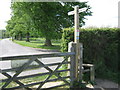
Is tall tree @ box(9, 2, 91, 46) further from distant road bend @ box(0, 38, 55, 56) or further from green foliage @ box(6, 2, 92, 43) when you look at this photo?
distant road bend @ box(0, 38, 55, 56)

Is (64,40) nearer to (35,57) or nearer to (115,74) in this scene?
Result: (35,57)

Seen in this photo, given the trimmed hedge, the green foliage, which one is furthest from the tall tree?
the trimmed hedge

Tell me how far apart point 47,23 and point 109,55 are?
31.9ft

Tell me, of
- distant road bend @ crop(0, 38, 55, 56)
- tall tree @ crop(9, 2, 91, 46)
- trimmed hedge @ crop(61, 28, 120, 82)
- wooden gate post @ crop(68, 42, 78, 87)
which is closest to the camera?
wooden gate post @ crop(68, 42, 78, 87)

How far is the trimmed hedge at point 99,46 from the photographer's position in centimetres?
424

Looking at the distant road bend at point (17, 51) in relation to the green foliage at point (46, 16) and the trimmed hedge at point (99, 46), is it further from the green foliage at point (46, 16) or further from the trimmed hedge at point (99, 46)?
the trimmed hedge at point (99, 46)

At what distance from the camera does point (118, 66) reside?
498cm

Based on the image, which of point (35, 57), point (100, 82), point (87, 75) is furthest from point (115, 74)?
point (35, 57)

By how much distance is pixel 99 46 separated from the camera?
14.8 feet

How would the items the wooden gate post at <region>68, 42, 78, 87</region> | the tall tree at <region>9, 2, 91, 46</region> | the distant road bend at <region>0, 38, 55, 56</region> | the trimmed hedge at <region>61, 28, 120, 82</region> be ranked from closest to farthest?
1. the wooden gate post at <region>68, 42, 78, 87</region>
2. the trimmed hedge at <region>61, 28, 120, 82</region>
3. the distant road bend at <region>0, 38, 55, 56</region>
4. the tall tree at <region>9, 2, 91, 46</region>

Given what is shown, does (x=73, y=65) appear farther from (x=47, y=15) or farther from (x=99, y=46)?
(x=47, y=15)

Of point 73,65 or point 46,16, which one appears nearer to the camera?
point 73,65

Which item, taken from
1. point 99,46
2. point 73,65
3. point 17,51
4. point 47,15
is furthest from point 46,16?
point 73,65

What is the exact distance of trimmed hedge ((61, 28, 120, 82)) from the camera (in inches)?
167
